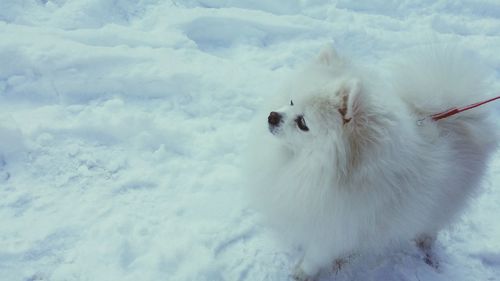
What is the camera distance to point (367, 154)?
1.70 metres

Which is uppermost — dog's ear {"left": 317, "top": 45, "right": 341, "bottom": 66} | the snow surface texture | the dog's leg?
dog's ear {"left": 317, "top": 45, "right": 341, "bottom": 66}

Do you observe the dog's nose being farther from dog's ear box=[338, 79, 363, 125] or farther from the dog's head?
dog's ear box=[338, 79, 363, 125]

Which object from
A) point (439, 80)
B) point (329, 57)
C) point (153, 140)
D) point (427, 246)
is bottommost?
point (427, 246)

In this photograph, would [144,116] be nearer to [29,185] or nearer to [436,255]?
[29,185]

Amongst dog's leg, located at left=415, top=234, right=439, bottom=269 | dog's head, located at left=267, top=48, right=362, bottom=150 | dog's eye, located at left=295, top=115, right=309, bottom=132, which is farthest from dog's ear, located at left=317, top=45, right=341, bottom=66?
dog's leg, located at left=415, top=234, right=439, bottom=269

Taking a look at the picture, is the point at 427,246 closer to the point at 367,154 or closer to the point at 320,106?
the point at 367,154

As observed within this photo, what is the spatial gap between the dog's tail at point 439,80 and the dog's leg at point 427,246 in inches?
39.1

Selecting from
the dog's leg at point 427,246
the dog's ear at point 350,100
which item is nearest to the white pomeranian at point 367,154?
the dog's ear at point 350,100

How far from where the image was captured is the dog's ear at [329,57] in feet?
6.66

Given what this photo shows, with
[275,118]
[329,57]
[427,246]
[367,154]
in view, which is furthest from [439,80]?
[427,246]

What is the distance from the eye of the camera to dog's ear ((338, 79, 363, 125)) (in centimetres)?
159

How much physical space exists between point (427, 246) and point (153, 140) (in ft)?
7.63

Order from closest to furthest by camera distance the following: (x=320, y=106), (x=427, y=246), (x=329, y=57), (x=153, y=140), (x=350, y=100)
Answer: (x=350, y=100) < (x=320, y=106) < (x=329, y=57) < (x=427, y=246) < (x=153, y=140)

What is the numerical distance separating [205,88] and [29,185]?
180cm
